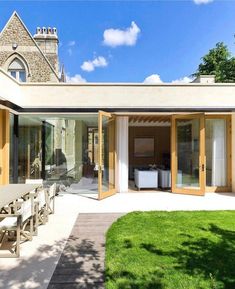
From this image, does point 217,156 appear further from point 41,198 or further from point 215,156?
point 41,198

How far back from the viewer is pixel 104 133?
10016 mm

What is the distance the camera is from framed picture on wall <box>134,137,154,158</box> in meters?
17.3

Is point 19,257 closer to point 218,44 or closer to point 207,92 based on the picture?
point 207,92

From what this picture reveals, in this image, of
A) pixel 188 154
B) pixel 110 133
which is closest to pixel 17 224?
pixel 110 133

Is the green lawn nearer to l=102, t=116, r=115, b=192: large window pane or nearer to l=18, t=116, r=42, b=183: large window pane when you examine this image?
l=102, t=116, r=115, b=192: large window pane

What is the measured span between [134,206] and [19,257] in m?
4.34

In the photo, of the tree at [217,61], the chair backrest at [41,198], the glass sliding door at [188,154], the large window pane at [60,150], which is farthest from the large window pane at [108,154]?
the tree at [217,61]

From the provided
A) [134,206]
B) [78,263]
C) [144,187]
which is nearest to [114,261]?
[78,263]

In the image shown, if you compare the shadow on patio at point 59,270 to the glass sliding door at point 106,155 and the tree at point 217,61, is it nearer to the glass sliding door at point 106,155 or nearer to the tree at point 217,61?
the glass sliding door at point 106,155

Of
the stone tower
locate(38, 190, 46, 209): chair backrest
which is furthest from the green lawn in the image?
the stone tower

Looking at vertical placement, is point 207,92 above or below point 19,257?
above

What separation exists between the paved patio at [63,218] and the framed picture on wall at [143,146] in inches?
273

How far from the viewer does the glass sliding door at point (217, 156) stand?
35.4 feet

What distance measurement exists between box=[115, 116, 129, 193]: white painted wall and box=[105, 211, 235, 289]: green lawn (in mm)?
4028
